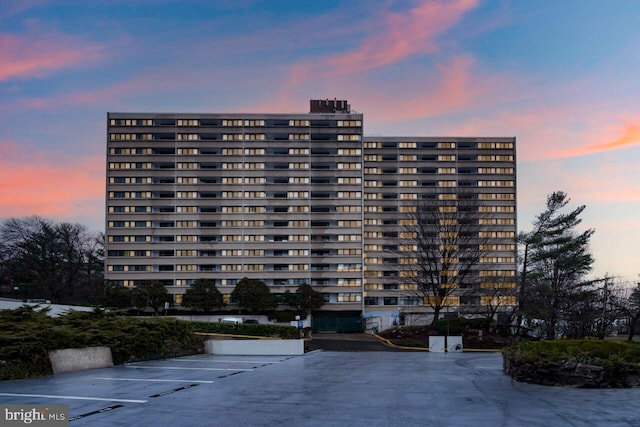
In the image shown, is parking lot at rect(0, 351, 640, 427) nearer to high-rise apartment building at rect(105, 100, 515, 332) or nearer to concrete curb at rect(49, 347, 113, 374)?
concrete curb at rect(49, 347, 113, 374)

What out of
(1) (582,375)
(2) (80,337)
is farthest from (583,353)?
(2) (80,337)

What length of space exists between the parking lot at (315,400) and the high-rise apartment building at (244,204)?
82412 millimetres

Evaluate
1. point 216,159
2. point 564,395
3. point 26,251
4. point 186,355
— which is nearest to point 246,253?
point 216,159

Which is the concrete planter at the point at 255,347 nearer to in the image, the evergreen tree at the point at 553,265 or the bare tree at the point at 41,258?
the evergreen tree at the point at 553,265

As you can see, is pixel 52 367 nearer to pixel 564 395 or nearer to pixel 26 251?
pixel 564 395

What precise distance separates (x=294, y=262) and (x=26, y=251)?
42.4 metres

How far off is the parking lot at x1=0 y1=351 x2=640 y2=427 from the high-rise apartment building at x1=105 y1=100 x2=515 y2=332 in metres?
82.4

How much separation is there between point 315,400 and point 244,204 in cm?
9132

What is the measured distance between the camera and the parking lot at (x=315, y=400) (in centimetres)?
1089

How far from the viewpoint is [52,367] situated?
19328 millimetres

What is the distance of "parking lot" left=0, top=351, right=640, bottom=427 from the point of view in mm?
10891

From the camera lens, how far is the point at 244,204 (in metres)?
104

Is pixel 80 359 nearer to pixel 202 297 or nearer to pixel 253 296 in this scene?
pixel 253 296

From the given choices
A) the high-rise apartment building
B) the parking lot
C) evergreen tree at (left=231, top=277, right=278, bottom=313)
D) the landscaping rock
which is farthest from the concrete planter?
the high-rise apartment building
